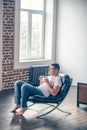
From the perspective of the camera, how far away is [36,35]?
8820mm

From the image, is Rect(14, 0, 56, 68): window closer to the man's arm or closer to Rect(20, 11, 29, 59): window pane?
Rect(20, 11, 29, 59): window pane

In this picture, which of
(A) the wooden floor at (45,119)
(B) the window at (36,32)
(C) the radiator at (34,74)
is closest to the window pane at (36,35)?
(B) the window at (36,32)

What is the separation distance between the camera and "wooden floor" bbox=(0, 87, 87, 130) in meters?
4.93

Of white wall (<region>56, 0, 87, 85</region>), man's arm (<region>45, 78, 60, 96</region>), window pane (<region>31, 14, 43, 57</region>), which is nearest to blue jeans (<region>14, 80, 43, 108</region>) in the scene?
man's arm (<region>45, 78, 60, 96</region>)

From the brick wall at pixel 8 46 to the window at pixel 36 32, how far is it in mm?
280

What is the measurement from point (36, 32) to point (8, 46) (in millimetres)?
1270

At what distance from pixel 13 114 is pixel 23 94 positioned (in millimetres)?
442

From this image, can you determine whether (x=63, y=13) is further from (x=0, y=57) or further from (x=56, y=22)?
(x=0, y=57)

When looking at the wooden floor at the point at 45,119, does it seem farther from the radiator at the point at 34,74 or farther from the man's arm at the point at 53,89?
the radiator at the point at 34,74

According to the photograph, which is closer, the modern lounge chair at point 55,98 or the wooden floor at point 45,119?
the wooden floor at point 45,119

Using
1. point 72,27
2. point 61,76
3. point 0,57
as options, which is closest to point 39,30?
point 72,27

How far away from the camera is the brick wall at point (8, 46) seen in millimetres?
7680

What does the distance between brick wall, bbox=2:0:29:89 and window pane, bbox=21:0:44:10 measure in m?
0.63

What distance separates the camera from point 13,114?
560 centimetres
